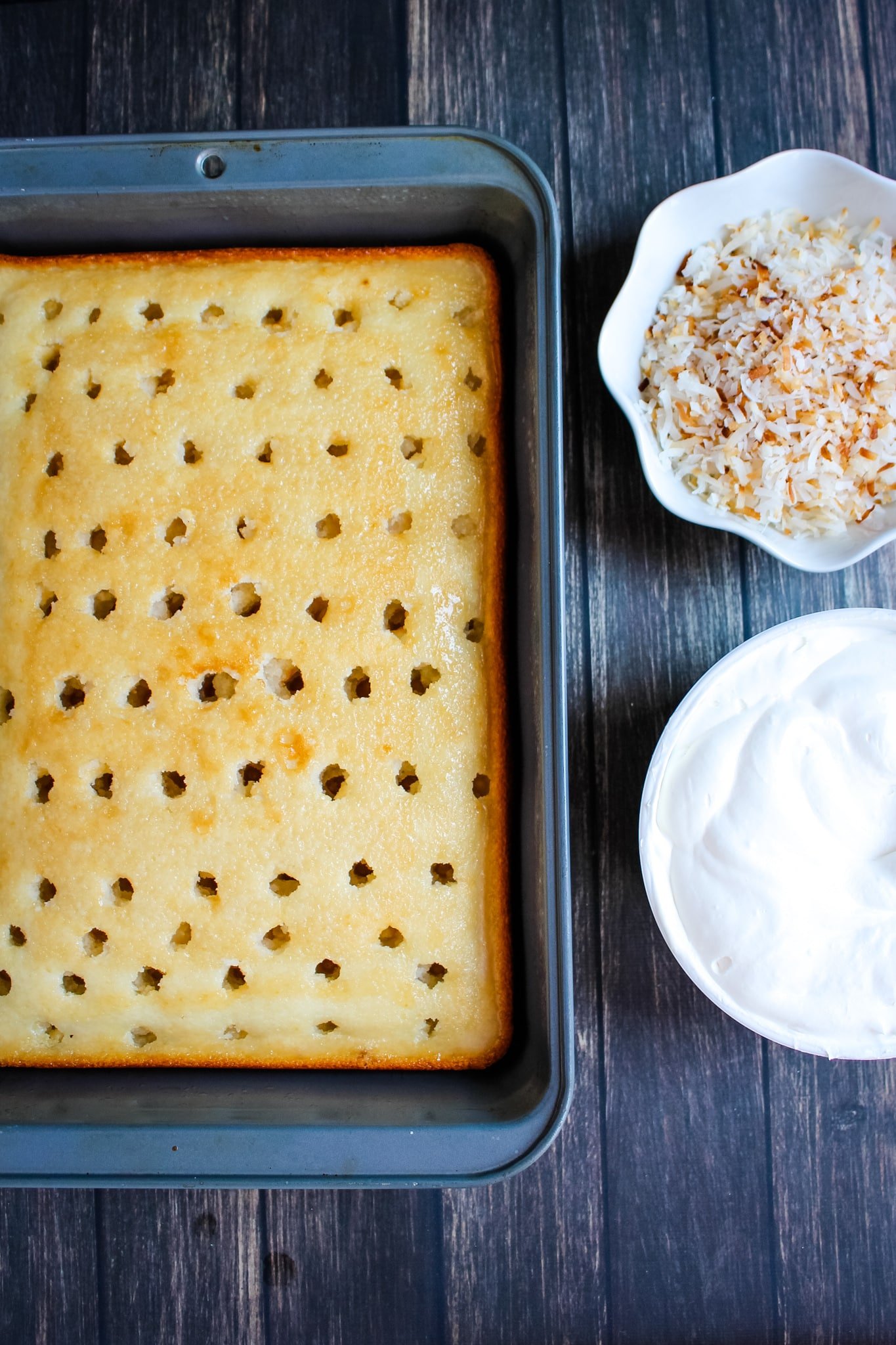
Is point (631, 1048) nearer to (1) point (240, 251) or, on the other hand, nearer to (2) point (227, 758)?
(2) point (227, 758)

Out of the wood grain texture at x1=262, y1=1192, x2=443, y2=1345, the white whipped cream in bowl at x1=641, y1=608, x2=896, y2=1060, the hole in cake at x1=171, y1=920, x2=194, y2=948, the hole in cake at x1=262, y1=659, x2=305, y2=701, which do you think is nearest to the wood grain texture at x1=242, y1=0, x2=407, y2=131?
the hole in cake at x1=262, y1=659, x2=305, y2=701

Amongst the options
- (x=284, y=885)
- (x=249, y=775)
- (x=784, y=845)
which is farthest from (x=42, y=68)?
(x=784, y=845)

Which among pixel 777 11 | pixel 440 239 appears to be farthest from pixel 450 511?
pixel 777 11

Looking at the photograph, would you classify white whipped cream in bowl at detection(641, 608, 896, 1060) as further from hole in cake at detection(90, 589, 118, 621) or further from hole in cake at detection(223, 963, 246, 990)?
hole in cake at detection(90, 589, 118, 621)

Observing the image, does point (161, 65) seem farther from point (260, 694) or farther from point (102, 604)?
point (260, 694)

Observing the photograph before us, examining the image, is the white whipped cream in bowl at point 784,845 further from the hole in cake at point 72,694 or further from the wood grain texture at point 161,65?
the wood grain texture at point 161,65

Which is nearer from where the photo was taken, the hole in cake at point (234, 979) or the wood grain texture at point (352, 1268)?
the hole in cake at point (234, 979)

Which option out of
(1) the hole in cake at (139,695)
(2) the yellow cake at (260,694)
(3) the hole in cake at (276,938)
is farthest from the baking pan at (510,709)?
(1) the hole in cake at (139,695)
